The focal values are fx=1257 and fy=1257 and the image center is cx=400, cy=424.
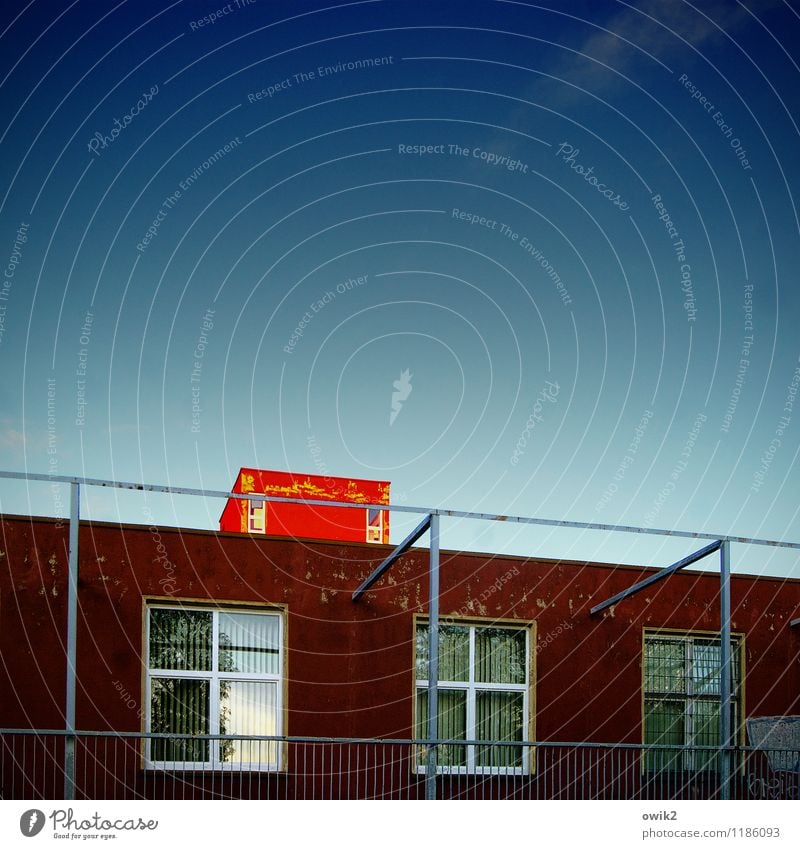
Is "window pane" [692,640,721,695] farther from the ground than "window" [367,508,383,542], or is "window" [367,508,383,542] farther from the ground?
"window" [367,508,383,542]

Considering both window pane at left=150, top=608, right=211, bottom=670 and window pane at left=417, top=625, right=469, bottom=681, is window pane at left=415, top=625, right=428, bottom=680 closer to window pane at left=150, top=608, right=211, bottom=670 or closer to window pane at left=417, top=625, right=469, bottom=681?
window pane at left=417, top=625, right=469, bottom=681

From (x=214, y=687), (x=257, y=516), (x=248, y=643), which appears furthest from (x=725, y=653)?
(x=257, y=516)

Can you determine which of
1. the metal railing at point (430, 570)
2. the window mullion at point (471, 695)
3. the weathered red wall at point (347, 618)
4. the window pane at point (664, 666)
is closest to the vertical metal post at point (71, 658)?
the metal railing at point (430, 570)

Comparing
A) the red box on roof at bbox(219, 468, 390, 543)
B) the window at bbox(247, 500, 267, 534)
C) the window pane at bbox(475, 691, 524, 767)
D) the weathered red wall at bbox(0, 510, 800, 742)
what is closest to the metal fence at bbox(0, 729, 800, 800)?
the window pane at bbox(475, 691, 524, 767)

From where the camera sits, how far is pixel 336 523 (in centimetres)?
2027

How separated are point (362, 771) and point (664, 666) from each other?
179 inches

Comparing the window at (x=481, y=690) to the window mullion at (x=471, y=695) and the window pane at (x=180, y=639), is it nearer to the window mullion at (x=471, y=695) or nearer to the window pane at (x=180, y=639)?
the window mullion at (x=471, y=695)

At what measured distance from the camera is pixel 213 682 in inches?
→ 571

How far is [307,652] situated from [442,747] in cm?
210

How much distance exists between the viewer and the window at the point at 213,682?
14.2m

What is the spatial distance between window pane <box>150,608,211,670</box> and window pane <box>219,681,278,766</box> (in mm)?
436

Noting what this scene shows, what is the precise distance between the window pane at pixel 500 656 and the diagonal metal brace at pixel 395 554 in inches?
71.1

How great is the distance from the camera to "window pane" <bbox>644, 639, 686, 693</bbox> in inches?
654
